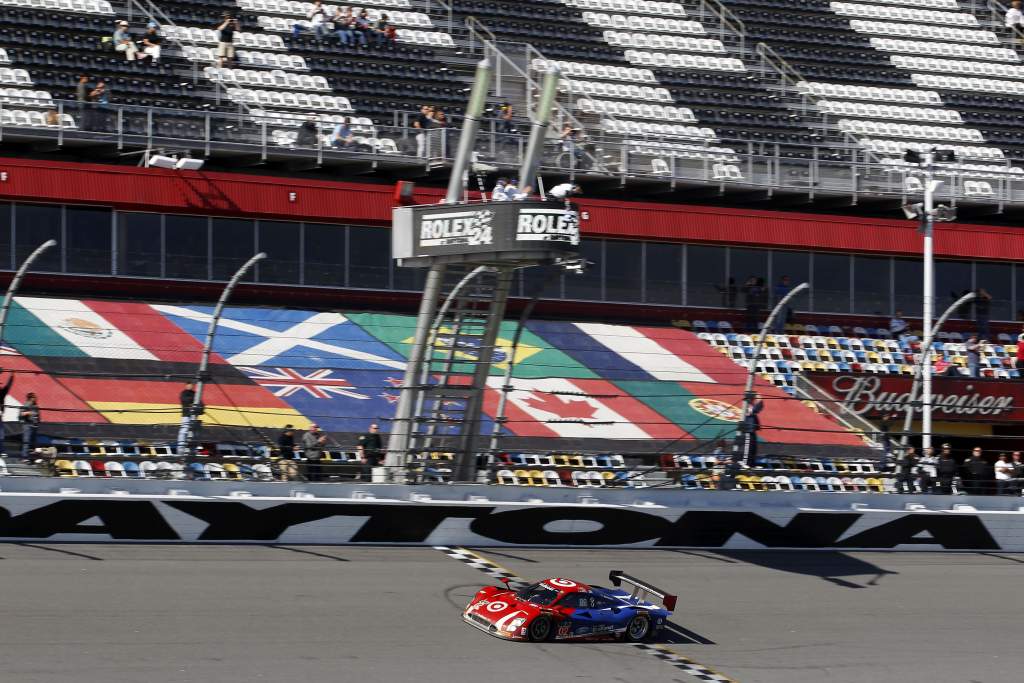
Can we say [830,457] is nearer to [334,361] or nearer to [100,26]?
[334,361]

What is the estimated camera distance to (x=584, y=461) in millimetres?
23578

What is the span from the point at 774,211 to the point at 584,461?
13.4 meters

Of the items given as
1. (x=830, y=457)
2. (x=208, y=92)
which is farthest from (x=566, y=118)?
(x=830, y=457)

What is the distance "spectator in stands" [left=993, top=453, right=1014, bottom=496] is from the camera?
71.7 ft

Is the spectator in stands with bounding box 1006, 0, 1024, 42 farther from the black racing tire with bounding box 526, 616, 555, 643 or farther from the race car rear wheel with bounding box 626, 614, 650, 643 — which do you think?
the black racing tire with bounding box 526, 616, 555, 643

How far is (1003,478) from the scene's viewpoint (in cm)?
2233

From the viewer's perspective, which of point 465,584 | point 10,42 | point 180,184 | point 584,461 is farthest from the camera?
point 10,42

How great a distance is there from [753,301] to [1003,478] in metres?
12.3

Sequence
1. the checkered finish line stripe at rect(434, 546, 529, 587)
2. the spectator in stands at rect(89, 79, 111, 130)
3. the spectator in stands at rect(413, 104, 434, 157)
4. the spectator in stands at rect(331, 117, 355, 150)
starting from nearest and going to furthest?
the checkered finish line stripe at rect(434, 546, 529, 587), the spectator in stands at rect(89, 79, 111, 130), the spectator in stands at rect(331, 117, 355, 150), the spectator in stands at rect(413, 104, 434, 157)

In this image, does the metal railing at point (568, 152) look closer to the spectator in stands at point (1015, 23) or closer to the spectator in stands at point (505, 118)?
the spectator in stands at point (505, 118)

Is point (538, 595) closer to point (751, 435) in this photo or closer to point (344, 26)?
point (751, 435)

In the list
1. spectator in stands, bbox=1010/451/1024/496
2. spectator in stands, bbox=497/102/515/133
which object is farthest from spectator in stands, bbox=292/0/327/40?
spectator in stands, bbox=1010/451/1024/496

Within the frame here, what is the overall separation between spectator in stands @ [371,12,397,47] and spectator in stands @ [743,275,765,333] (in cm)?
1100

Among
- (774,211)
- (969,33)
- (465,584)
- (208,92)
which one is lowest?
(465,584)
